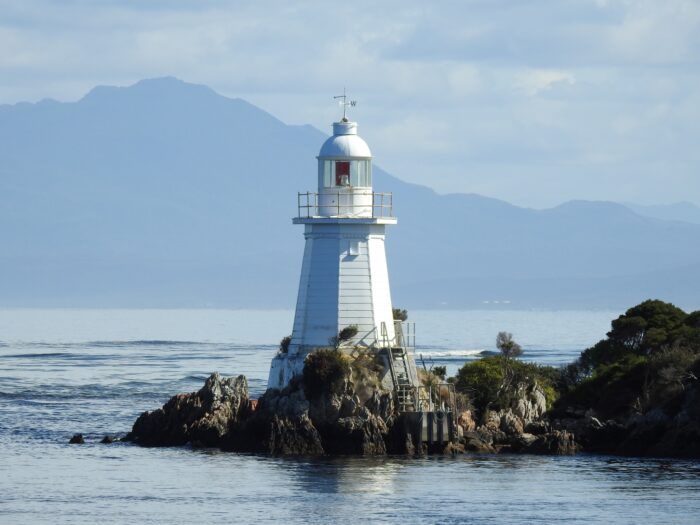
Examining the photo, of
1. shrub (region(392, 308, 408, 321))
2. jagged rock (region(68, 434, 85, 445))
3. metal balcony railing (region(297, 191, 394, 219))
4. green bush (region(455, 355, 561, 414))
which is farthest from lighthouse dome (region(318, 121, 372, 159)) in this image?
jagged rock (region(68, 434, 85, 445))

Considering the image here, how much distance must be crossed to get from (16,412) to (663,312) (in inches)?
1110

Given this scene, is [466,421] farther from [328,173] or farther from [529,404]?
[328,173]

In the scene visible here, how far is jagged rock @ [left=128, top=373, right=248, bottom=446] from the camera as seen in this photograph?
197 feet

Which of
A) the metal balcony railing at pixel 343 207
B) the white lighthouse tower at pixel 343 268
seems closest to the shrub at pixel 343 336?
the white lighthouse tower at pixel 343 268

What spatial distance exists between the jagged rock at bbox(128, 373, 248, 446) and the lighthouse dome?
819 cm

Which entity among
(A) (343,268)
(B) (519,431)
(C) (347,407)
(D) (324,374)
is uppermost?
(A) (343,268)

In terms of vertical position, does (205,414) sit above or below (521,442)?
above

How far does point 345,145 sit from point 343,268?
14.1 feet

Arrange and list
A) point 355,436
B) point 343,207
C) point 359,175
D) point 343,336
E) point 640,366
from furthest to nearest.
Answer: point 640,366 < point 359,175 < point 343,207 < point 343,336 < point 355,436

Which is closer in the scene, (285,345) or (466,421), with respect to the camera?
(466,421)

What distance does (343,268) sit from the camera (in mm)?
59406

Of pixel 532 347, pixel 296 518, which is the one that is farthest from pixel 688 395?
pixel 532 347

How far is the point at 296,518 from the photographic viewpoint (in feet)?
153

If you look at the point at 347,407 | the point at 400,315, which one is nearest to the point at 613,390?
the point at 400,315
